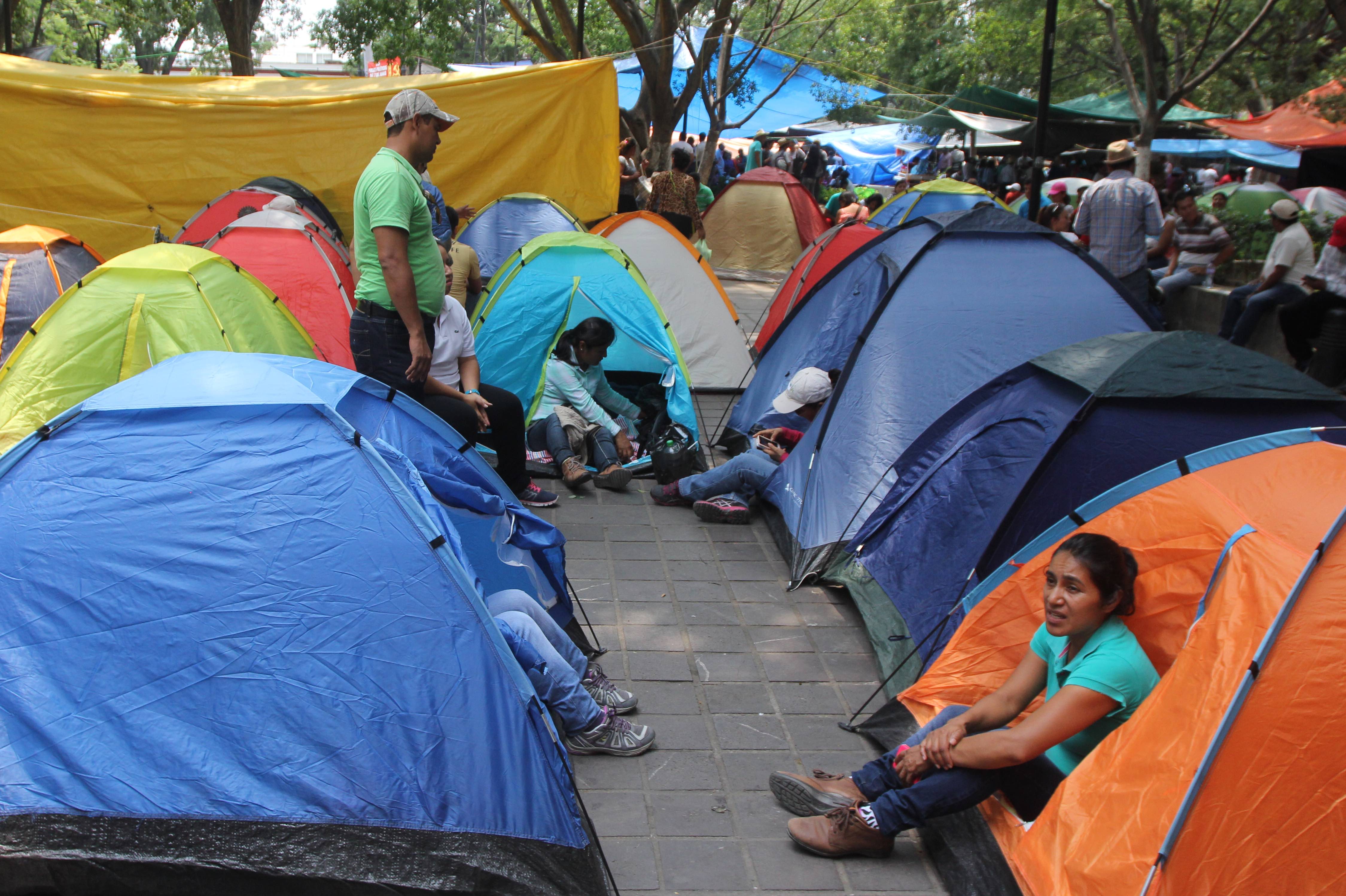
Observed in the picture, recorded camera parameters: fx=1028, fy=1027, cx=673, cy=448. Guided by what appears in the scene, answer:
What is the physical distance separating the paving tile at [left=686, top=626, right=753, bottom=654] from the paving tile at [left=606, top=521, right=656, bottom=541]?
3.57 ft

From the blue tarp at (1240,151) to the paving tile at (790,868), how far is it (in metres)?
20.4

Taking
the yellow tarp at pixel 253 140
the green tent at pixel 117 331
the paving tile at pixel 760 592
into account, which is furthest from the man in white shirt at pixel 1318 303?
the green tent at pixel 117 331

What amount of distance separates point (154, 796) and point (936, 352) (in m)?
3.96

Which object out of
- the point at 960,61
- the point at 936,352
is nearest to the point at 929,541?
the point at 936,352

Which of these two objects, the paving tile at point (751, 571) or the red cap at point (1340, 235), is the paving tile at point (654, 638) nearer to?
the paving tile at point (751, 571)

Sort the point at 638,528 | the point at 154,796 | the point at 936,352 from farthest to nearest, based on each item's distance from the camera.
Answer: the point at 638,528, the point at 936,352, the point at 154,796

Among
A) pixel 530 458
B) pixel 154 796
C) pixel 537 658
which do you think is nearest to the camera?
pixel 154 796

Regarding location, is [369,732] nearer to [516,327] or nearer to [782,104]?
[516,327]

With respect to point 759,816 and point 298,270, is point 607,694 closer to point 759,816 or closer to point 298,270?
Answer: point 759,816

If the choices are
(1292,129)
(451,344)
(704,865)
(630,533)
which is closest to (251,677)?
(704,865)

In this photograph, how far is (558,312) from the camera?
683 centimetres

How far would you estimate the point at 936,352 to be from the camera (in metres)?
5.22

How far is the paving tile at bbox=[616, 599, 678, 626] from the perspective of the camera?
4641mm

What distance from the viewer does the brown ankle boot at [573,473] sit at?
6.23 metres
